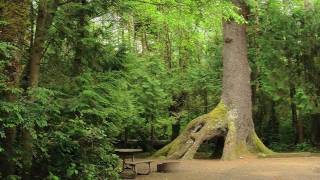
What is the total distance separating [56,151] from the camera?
7480mm

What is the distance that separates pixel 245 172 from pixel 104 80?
15.7 ft

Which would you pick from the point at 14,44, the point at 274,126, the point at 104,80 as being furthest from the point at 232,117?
the point at 14,44

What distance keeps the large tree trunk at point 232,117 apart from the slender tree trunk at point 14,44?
10.1 meters

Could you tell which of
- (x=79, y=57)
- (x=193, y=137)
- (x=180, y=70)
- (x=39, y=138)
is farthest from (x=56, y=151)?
(x=180, y=70)

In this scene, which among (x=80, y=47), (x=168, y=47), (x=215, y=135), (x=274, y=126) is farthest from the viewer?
(x=168, y=47)

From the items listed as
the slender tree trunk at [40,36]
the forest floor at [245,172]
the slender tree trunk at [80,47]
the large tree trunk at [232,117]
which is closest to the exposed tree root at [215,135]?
the large tree trunk at [232,117]

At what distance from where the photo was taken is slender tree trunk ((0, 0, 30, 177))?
6.68 m

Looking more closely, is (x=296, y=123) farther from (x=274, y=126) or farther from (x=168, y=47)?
(x=168, y=47)

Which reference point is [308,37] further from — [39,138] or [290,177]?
[39,138]

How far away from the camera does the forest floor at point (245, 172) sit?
10.9 meters

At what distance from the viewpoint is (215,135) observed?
16.6m

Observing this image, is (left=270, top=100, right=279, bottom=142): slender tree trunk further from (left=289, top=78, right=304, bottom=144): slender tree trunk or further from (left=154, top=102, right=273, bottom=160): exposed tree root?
(left=154, top=102, right=273, bottom=160): exposed tree root

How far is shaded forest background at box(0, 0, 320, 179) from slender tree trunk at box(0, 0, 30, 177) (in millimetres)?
16

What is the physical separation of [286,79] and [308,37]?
209 centimetres
